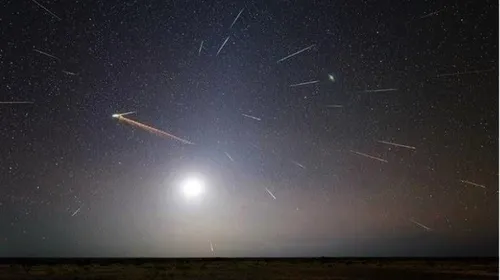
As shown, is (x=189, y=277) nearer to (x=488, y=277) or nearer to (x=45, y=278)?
(x=45, y=278)

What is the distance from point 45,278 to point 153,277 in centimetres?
696

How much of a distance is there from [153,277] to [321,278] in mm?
11382

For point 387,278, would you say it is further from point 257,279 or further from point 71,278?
point 71,278

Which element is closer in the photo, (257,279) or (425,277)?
(257,279)

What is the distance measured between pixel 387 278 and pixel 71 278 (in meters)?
21.2

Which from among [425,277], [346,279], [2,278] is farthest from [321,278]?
[2,278]

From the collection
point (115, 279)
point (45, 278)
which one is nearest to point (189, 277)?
point (115, 279)

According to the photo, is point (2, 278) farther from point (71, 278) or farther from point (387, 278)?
point (387, 278)

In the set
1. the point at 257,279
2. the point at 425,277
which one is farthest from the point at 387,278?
the point at 257,279

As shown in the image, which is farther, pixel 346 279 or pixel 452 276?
pixel 452 276

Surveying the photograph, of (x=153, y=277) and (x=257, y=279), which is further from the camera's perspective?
(x=153, y=277)

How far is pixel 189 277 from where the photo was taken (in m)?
34.2

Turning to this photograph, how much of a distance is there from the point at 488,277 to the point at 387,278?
21.2 ft

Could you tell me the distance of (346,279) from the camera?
3397 centimetres
